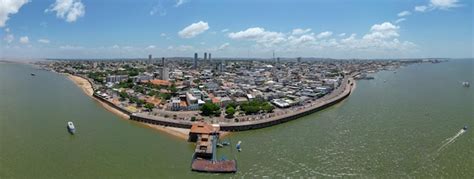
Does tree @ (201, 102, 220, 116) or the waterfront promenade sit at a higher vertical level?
tree @ (201, 102, 220, 116)

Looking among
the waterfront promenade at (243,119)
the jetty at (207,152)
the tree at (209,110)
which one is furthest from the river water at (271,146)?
the tree at (209,110)

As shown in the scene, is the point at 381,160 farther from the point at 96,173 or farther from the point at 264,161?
the point at 96,173

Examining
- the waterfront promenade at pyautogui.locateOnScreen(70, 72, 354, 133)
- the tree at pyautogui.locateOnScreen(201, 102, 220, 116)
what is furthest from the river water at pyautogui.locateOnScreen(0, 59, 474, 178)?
the tree at pyautogui.locateOnScreen(201, 102, 220, 116)

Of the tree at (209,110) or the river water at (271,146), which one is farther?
the tree at (209,110)

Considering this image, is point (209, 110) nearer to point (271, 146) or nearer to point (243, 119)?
point (243, 119)

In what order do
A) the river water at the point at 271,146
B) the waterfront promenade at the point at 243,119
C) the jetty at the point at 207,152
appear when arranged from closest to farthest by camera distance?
the jetty at the point at 207,152 → the river water at the point at 271,146 → the waterfront promenade at the point at 243,119

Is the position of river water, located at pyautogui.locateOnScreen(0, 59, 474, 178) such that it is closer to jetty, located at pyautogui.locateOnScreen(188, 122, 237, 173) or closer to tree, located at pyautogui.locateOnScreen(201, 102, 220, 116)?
jetty, located at pyautogui.locateOnScreen(188, 122, 237, 173)

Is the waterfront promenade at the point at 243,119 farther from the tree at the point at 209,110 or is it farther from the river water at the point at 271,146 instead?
the tree at the point at 209,110

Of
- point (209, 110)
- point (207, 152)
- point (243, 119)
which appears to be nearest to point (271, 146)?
point (207, 152)

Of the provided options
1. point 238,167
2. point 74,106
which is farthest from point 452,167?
point 74,106
